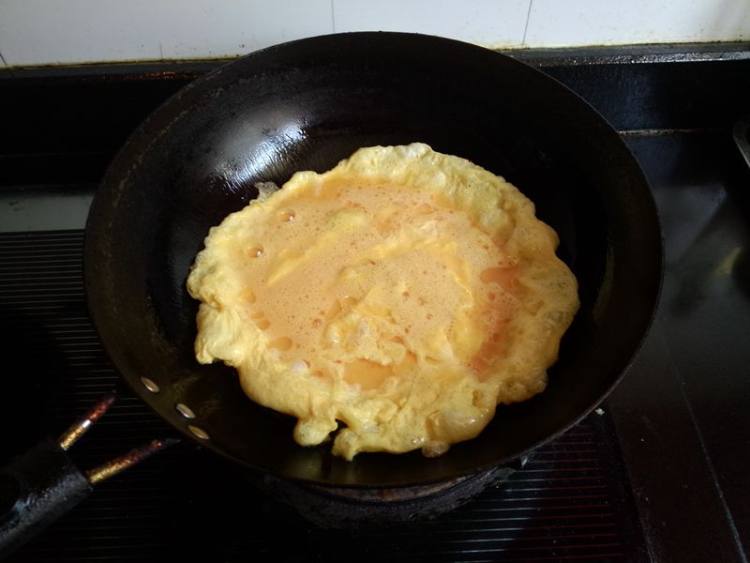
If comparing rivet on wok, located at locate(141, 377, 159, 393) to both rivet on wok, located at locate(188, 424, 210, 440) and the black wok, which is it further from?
rivet on wok, located at locate(188, 424, 210, 440)

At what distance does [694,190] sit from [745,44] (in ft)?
1.55

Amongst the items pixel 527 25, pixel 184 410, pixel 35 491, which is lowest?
pixel 184 410

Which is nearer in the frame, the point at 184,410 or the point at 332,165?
the point at 184,410

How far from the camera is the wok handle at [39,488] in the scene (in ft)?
3.49

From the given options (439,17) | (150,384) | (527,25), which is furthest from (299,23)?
(150,384)

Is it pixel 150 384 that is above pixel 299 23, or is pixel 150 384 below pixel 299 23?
below

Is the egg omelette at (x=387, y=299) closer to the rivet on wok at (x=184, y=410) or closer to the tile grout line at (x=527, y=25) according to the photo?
the rivet on wok at (x=184, y=410)

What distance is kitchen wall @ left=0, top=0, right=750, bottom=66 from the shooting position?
6.02 feet

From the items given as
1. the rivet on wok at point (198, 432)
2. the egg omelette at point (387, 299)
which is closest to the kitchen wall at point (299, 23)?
the egg omelette at point (387, 299)

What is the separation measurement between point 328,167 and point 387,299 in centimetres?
51

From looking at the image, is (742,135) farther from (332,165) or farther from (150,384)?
(150,384)

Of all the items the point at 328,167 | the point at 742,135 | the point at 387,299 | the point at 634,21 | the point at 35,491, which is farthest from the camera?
the point at 742,135

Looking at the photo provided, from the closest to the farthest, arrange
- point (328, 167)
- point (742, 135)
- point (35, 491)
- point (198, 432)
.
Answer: point (35, 491), point (198, 432), point (328, 167), point (742, 135)

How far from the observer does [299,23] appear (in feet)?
6.18
